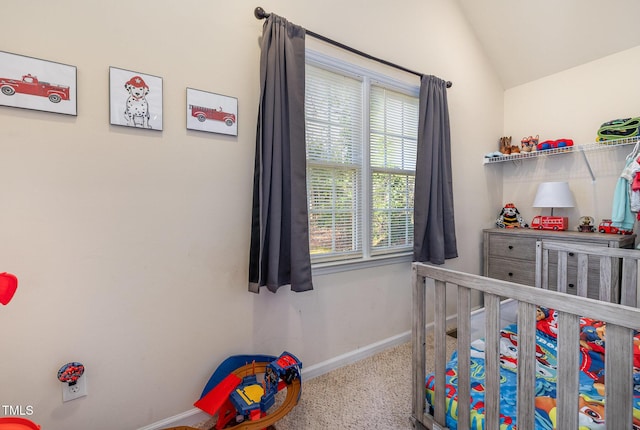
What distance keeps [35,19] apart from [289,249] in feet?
4.80

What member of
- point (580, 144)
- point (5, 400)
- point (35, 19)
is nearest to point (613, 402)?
point (5, 400)

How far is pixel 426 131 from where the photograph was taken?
226 centimetres

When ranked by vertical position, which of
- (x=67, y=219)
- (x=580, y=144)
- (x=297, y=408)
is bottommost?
(x=297, y=408)

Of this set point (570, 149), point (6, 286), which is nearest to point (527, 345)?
point (6, 286)

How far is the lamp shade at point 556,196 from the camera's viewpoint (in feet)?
8.05

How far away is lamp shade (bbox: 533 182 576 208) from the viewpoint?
246cm

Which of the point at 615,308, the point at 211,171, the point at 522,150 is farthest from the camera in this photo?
the point at 522,150

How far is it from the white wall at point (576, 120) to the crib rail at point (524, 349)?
7.41 ft

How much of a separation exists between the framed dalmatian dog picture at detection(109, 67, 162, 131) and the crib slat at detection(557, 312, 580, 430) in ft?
5.73

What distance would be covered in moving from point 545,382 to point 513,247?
170cm

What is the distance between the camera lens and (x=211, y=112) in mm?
1501

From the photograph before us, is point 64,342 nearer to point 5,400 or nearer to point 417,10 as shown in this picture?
point 5,400

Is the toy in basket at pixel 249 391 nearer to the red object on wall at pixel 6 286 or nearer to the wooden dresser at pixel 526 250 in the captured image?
the red object on wall at pixel 6 286

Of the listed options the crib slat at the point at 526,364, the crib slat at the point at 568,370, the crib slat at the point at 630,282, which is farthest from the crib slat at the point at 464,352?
the crib slat at the point at 630,282
